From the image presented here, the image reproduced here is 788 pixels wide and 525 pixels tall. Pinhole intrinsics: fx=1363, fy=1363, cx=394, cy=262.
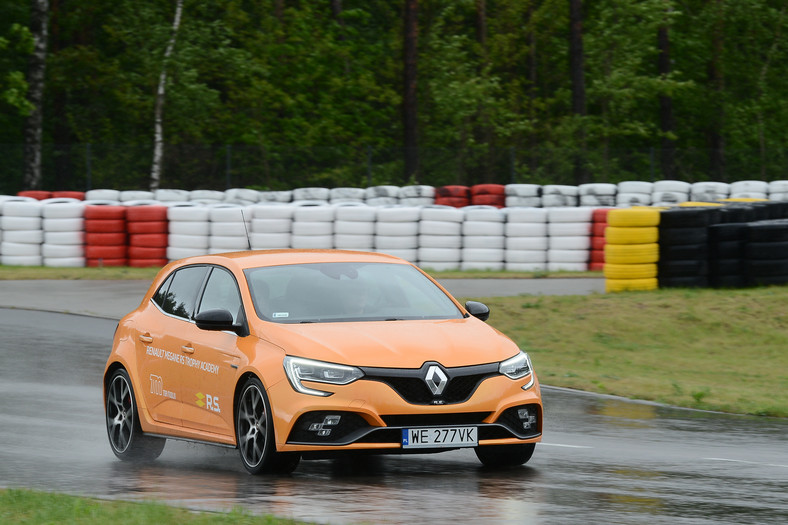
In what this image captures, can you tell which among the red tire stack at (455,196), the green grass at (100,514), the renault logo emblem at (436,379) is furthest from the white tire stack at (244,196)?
the green grass at (100,514)

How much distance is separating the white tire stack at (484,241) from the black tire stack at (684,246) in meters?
5.92

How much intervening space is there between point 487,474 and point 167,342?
253 centimetres

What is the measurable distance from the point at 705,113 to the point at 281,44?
54.2 feet

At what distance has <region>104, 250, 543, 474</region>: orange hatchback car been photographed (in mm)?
8203

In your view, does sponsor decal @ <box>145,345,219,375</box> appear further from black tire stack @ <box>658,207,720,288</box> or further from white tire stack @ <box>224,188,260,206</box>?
white tire stack @ <box>224,188,260,206</box>

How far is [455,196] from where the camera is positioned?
116 feet

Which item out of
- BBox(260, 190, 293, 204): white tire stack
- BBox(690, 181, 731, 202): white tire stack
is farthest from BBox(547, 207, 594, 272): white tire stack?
BBox(260, 190, 293, 204): white tire stack

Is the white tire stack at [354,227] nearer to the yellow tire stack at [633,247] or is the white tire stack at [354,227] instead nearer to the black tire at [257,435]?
the yellow tire stack at [633,247]

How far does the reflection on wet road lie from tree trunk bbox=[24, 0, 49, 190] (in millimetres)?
27729

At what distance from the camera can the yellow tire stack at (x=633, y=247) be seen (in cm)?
2055

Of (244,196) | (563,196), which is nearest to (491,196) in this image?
(563,196)

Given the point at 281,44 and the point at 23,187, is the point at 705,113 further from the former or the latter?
the point at 23,187

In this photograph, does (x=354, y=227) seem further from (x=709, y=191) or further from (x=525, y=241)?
(x=709, y=191)

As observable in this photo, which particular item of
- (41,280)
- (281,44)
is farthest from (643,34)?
(41,280)
